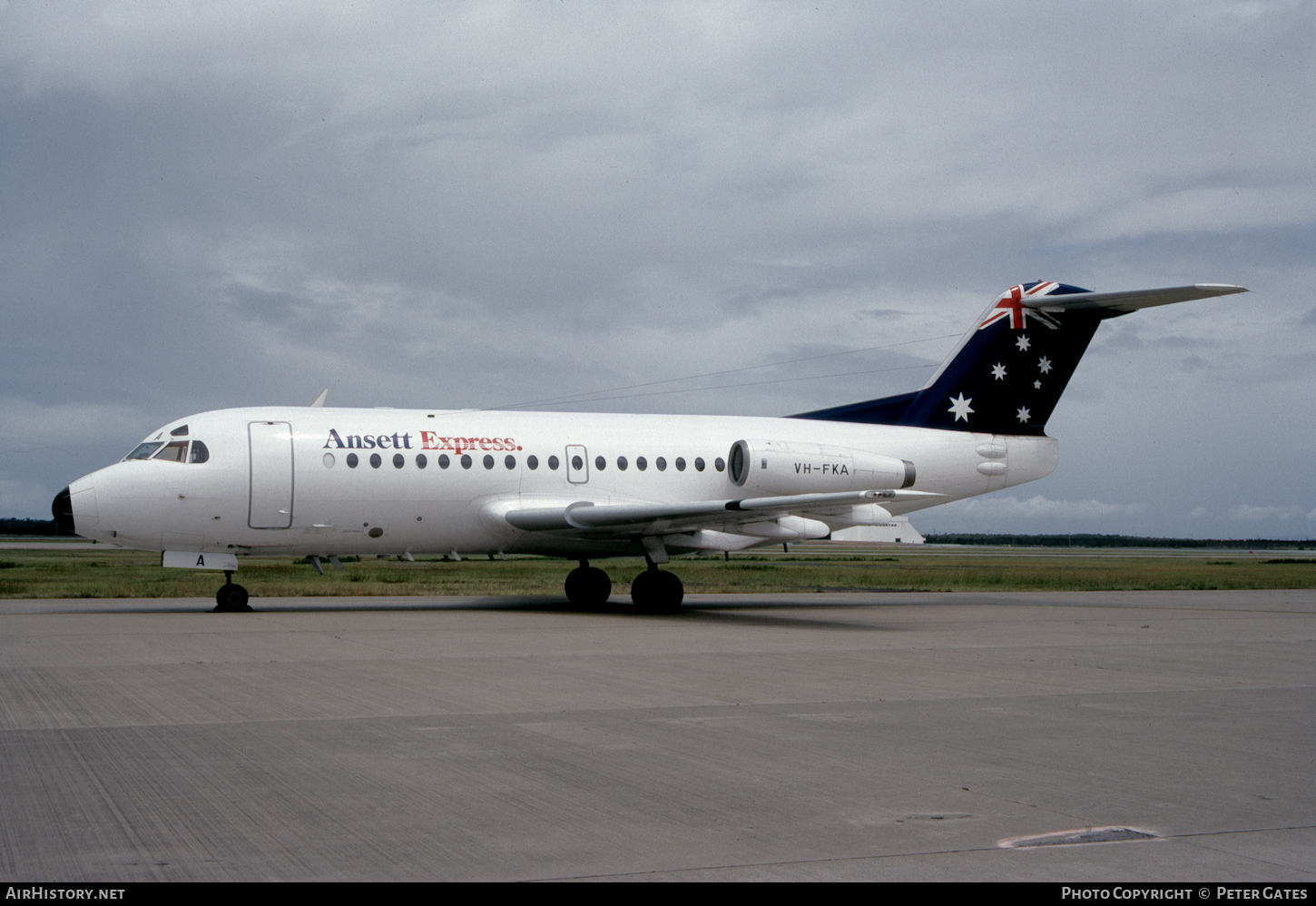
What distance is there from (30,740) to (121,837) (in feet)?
10.0

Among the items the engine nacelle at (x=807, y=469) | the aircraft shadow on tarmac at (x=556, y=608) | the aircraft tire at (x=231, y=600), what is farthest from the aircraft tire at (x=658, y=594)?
the aircraft tire at (x=231, y=600)

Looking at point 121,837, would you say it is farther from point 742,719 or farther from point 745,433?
point 745,433

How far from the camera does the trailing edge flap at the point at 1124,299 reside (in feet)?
72.4

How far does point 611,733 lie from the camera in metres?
8.68

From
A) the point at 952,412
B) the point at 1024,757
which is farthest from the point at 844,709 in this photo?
the point at 952,412

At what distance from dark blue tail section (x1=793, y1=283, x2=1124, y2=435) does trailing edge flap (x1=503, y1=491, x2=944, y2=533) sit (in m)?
5.70

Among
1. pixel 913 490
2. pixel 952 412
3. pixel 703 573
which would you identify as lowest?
pixel 703 573

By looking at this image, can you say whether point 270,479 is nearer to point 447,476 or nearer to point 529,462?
point 447,476

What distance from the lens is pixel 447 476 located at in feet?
70.4

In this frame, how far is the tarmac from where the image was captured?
5473 mm

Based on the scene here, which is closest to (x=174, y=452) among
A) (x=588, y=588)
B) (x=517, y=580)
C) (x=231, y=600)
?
(x=231, y=600)

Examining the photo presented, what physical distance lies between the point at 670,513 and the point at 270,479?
6916 mm
